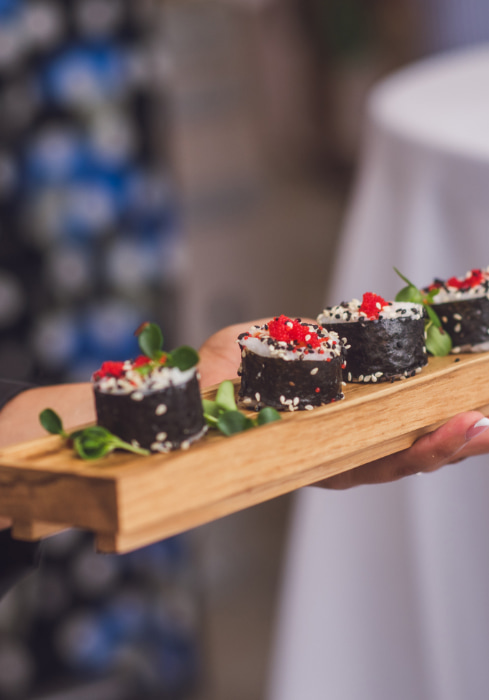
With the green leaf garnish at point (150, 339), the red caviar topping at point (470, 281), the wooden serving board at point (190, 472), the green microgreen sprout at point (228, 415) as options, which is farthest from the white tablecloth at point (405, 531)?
the green leaf garnish at point (150, 339)

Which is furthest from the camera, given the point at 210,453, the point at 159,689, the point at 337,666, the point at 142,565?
the point at 159,689

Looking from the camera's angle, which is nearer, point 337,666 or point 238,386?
point 238,386

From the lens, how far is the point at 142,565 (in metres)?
2.65

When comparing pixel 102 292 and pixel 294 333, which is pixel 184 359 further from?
pixel 102 292

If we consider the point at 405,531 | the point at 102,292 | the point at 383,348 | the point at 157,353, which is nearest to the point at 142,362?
the point at 157,353

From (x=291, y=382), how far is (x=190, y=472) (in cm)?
24

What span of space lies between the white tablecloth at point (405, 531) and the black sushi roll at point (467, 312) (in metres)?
0.21

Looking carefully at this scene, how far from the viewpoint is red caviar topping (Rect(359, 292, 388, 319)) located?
1.11 meters

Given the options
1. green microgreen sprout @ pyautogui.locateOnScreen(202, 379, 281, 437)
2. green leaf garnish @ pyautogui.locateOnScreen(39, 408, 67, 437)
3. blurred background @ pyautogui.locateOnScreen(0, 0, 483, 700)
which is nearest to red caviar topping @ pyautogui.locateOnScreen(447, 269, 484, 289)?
green microgreen sprout @ pyautogui.locateOnScreen(202, 379, 281, 437)

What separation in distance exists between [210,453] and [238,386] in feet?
0.99

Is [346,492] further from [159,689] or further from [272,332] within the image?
[159,689]

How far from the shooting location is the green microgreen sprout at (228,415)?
904mm

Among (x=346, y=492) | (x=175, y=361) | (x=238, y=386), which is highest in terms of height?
(x=175, y=361)

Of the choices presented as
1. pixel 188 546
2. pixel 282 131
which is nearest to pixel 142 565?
pixel 188 546
